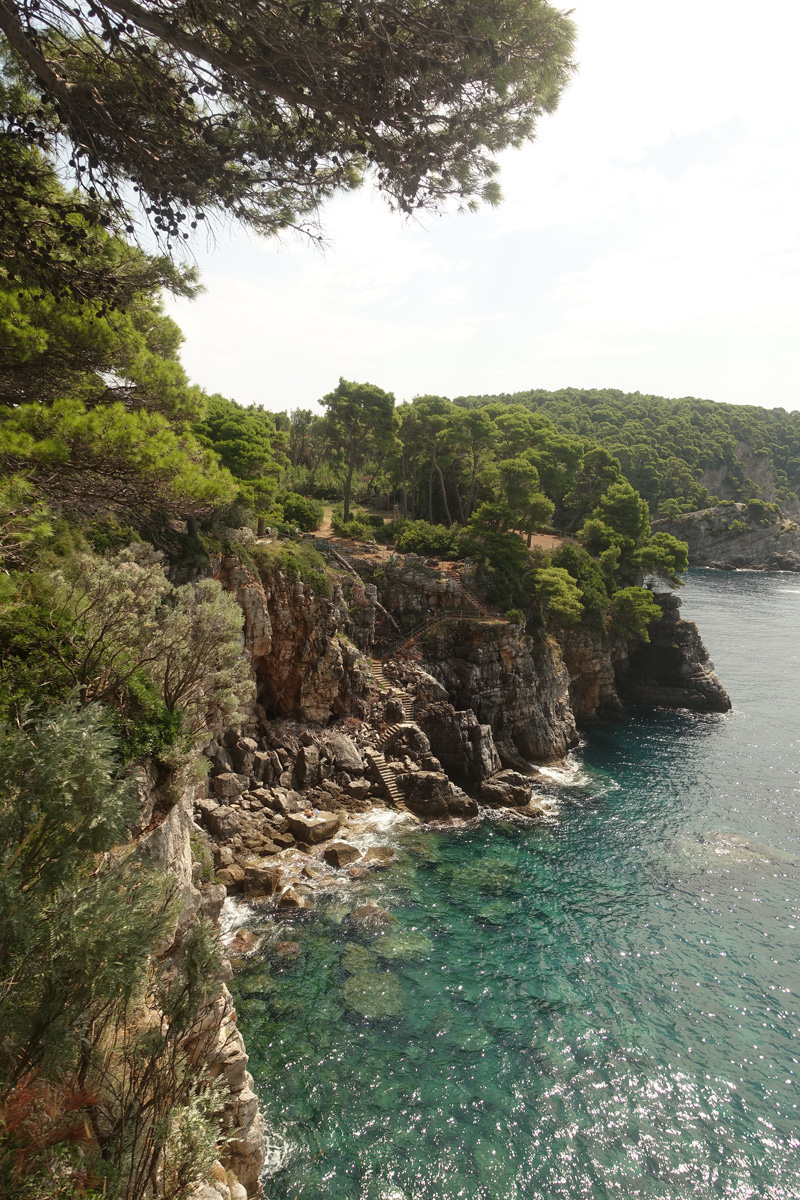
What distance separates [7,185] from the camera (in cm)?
841

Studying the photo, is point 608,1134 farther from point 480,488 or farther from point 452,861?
point 480,488

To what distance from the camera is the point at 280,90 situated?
7.13 m

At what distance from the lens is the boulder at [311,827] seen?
2141 centimetres

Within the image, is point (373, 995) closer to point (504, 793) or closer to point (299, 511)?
point (504, 793)

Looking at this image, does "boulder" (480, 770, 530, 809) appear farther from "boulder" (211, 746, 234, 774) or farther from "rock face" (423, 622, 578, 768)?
"boulder" (211, 746, 234, 774)

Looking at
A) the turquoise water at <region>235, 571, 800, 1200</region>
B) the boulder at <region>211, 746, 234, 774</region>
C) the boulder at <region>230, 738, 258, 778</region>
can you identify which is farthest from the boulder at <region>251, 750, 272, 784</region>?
the turquoise water at <region>235, 571, 800, 1200</region>

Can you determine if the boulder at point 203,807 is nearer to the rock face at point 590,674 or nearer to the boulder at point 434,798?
the boulder at point 434,798

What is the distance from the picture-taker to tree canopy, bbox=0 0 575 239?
6.86 metres

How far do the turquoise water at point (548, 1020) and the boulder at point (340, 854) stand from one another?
121 cm

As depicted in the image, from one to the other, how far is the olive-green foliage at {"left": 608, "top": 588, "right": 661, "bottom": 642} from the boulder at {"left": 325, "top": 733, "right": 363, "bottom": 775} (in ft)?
78.4

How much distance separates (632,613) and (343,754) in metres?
25.3

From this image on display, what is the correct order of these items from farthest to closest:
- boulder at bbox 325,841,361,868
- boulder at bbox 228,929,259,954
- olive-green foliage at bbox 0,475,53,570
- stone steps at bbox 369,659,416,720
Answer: stone steps at bbox 369,659,416,720, boulder at bbox 325,841,361,868, boulder at bbox 228,929,259,954, olive-green foliage at bbox 0,475,53,570

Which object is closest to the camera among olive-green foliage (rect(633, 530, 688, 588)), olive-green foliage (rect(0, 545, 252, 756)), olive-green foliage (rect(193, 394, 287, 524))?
olive-green foliage (rect(0, 545, 252, 756))

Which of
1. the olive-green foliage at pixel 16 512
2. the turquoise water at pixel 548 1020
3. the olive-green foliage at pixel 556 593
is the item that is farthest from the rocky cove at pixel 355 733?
the olive-green foliage at pixel 16 512
